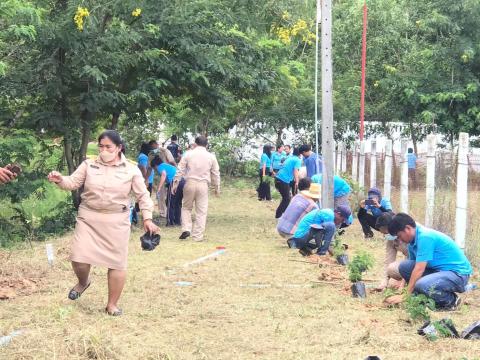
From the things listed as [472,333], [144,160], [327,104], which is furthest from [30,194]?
[472,333]

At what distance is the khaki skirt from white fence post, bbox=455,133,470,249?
5418 mm

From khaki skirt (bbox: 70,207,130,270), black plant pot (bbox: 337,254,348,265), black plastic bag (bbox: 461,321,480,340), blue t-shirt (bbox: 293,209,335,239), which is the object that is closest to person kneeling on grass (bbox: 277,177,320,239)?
blue t-shirt (bbox: 293,209,335,239)

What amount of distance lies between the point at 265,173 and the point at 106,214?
15.9 metres

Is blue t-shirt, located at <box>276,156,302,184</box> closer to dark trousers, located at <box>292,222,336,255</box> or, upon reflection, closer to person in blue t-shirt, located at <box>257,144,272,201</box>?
dark trousers, located at <box>292,222,336,255</box>

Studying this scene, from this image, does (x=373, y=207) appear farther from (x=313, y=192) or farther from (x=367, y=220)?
(x=313, y=192)

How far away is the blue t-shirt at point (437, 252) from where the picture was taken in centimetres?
773

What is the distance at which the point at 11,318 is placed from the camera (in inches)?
282

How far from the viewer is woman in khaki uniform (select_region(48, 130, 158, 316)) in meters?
7.32

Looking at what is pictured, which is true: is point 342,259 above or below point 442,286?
below

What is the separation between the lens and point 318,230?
38.9ft

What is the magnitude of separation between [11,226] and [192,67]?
15.4ft

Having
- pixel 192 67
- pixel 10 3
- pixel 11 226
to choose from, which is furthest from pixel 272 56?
pixel 10 3

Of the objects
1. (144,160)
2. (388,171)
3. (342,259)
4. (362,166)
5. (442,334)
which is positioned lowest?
(342,259)

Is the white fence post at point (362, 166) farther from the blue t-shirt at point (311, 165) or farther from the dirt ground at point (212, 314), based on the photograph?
the dirt ground at point (212, 314)
